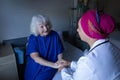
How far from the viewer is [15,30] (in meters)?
2.43

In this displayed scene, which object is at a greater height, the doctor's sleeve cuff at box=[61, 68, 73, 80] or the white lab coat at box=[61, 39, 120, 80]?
the white lab coat at box=[61, 39, 120, 80]

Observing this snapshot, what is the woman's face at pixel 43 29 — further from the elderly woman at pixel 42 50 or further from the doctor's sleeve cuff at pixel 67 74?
the doctor's sleeve cuff at pixel 67 74

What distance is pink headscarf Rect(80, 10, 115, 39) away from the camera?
1.05 metres

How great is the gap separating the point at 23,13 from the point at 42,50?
0.75 meters

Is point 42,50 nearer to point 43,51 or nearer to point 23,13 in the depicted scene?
point 43,51

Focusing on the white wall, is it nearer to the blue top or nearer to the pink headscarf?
the blue top

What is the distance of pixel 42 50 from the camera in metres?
1.94

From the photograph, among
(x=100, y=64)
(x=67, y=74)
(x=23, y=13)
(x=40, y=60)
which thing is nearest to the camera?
(x=100, y=64)

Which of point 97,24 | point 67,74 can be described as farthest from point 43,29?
point 97,24

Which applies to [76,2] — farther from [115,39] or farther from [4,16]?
[4,16]

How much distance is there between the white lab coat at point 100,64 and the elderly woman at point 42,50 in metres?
0.79

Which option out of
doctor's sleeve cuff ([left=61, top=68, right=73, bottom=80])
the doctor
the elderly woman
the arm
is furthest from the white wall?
the doctor

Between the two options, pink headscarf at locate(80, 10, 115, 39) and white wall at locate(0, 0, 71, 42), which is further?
white wall at locate(0, 0, 71, 42)

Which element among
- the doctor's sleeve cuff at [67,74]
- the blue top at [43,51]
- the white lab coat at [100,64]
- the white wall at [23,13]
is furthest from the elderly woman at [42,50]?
the white lab coat at [100,64]
